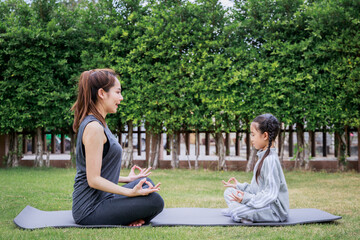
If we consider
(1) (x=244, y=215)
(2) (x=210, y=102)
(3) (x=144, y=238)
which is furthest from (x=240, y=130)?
(3) (x=144, y=238)

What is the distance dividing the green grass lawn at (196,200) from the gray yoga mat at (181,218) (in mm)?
112

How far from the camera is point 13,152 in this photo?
465 inches

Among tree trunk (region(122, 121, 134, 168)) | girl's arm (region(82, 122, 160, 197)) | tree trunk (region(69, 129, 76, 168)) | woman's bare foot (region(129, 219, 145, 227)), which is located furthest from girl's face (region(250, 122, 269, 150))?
tree trunk (region(69, 129, 76, 168))

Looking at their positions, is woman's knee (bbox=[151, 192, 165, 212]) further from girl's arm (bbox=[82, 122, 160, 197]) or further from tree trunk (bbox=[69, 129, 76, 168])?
tree trunk (bbox=[69, 129, 76, 168])

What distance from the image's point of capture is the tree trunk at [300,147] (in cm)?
1012

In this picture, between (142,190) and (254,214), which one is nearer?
(142,190)

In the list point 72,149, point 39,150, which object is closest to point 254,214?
point 72,149

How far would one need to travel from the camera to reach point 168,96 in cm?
1020

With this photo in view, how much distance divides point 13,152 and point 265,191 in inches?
392

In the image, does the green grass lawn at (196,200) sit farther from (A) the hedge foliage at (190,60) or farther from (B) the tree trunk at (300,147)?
(A) the hedge foliage at (190,60)

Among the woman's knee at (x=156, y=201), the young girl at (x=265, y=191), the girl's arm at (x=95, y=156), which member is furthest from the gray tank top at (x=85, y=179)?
the young girl at (x=265, y=191)

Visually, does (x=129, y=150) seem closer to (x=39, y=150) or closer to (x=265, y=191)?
(x=39, y=150)

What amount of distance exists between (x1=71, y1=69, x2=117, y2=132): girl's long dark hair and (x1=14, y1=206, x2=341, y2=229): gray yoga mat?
3.71ft

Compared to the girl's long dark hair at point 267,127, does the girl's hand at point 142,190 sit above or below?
below
